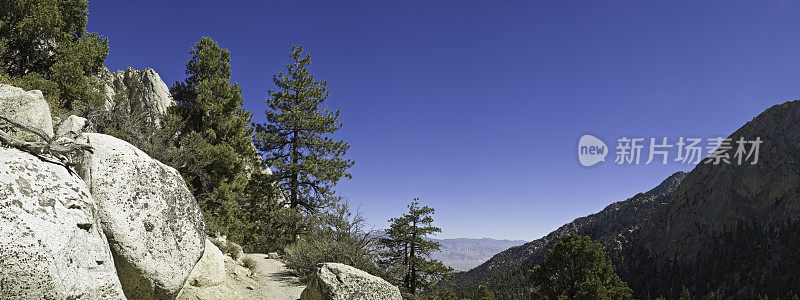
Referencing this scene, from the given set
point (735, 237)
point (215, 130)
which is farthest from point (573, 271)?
point (735, 237)

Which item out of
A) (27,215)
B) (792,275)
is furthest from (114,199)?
(792,275)

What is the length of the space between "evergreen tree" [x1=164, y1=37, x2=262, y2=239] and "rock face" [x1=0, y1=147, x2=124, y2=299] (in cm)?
1026

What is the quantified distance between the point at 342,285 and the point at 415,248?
1151 cm

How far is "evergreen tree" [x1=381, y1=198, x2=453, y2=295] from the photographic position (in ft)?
65.7

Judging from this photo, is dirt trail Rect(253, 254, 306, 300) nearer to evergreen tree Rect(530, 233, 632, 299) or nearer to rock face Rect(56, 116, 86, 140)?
rock face Rect(56, 116, 86, 140)

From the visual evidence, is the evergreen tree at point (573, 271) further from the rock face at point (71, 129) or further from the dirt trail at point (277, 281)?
the rock face at point (71, 129)

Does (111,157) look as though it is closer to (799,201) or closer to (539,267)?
(539,267)

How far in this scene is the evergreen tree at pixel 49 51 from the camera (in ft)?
47.3

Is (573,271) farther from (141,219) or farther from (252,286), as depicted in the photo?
(141,219)

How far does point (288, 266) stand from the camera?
1493cm

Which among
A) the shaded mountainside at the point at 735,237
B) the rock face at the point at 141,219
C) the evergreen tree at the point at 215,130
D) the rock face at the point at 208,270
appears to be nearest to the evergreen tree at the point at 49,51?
the evergreen tree at the point at 215,130

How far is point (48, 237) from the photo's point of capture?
4895 mm

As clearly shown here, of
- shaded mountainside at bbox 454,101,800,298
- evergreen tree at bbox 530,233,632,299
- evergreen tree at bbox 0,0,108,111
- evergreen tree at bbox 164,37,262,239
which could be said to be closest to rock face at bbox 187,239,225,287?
evergreen tree at bbox 164,37,262,239

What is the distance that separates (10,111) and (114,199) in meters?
3.02
